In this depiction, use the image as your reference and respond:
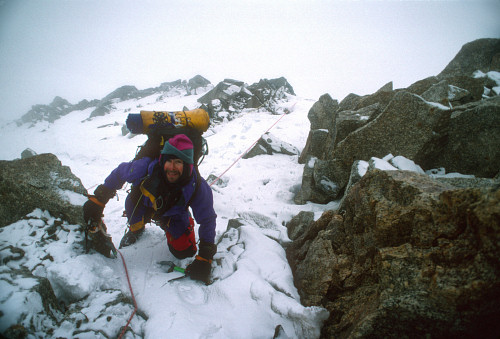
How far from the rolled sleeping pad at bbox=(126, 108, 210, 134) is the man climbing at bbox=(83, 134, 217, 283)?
705 millimetres

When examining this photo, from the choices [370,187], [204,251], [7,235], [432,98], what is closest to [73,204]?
[7,235]

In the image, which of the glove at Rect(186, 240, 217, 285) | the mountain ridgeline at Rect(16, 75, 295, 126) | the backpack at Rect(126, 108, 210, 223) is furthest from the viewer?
the mountain ridgeline at Rect(16, 75, 295, 126)

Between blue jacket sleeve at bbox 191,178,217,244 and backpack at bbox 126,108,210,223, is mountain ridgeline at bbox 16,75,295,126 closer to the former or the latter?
backpack at bbox 126,108,210,223

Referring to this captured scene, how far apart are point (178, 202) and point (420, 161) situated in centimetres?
492

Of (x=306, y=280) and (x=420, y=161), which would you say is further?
(x=420, y=161)

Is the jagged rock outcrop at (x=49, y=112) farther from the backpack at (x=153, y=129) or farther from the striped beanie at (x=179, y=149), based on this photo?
the striped beanie at (x=179, y=149)

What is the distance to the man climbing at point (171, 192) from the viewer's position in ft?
10.9

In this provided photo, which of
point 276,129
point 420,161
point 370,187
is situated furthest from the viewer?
point 276,129

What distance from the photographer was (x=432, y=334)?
61.4 inches

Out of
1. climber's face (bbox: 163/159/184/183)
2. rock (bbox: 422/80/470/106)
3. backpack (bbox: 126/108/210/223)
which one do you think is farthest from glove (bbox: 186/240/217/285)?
rock (bbox: 422/80/470/106)

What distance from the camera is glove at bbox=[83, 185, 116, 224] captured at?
330 centimetres

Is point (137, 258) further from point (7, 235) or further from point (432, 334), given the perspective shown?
point (432, 334)

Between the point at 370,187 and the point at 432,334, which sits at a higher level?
the point at 370,187

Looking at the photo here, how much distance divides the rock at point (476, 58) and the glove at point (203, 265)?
35.1 ft
